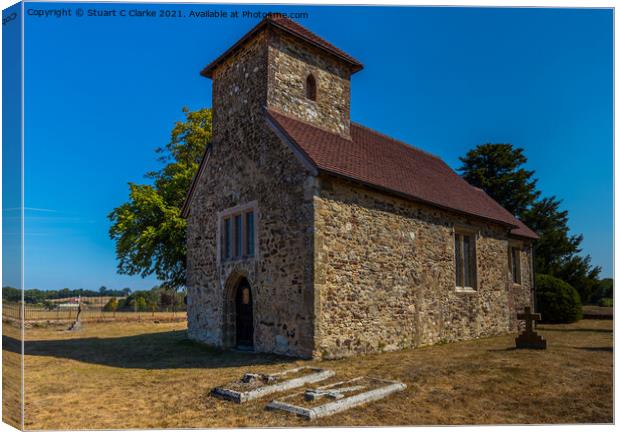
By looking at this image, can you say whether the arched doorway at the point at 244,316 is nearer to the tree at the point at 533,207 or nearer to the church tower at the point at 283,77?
the church tower at the point at 283,77

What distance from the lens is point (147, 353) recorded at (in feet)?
46.3

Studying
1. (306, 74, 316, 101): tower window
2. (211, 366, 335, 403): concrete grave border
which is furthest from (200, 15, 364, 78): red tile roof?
(211, 366, 335, 403): concrete grave border

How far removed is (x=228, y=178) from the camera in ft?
50.3

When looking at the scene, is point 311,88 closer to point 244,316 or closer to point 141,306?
point 244,316

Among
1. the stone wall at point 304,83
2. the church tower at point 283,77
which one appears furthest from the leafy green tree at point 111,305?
the stone wall at point 304,83

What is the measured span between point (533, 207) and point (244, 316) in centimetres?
2289

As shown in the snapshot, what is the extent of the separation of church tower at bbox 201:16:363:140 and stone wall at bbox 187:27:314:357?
6 cm

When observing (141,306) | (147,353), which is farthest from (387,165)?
(141,306)

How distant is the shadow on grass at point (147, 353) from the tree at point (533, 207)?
2087cm

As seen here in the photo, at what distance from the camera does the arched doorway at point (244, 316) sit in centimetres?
1439

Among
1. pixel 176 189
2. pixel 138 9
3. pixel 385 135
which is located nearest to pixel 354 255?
pixel 138 9

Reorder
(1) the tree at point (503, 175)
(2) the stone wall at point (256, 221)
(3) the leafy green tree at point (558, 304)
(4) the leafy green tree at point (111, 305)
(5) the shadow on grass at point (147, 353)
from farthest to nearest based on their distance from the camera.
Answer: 1. (4) the leafy green tree at point (111, 305)
2. (1) the tree at point (503, 175)
3. (3) the leafy green tree at point (558, 304)
4. (2) the stone wall at point (256, 221)
5. (5) the shadow on grass at point (147, 353)

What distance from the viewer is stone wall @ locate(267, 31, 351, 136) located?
14.1 metres

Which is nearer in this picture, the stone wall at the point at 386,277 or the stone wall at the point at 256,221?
the stone wall at the point at 386,277
